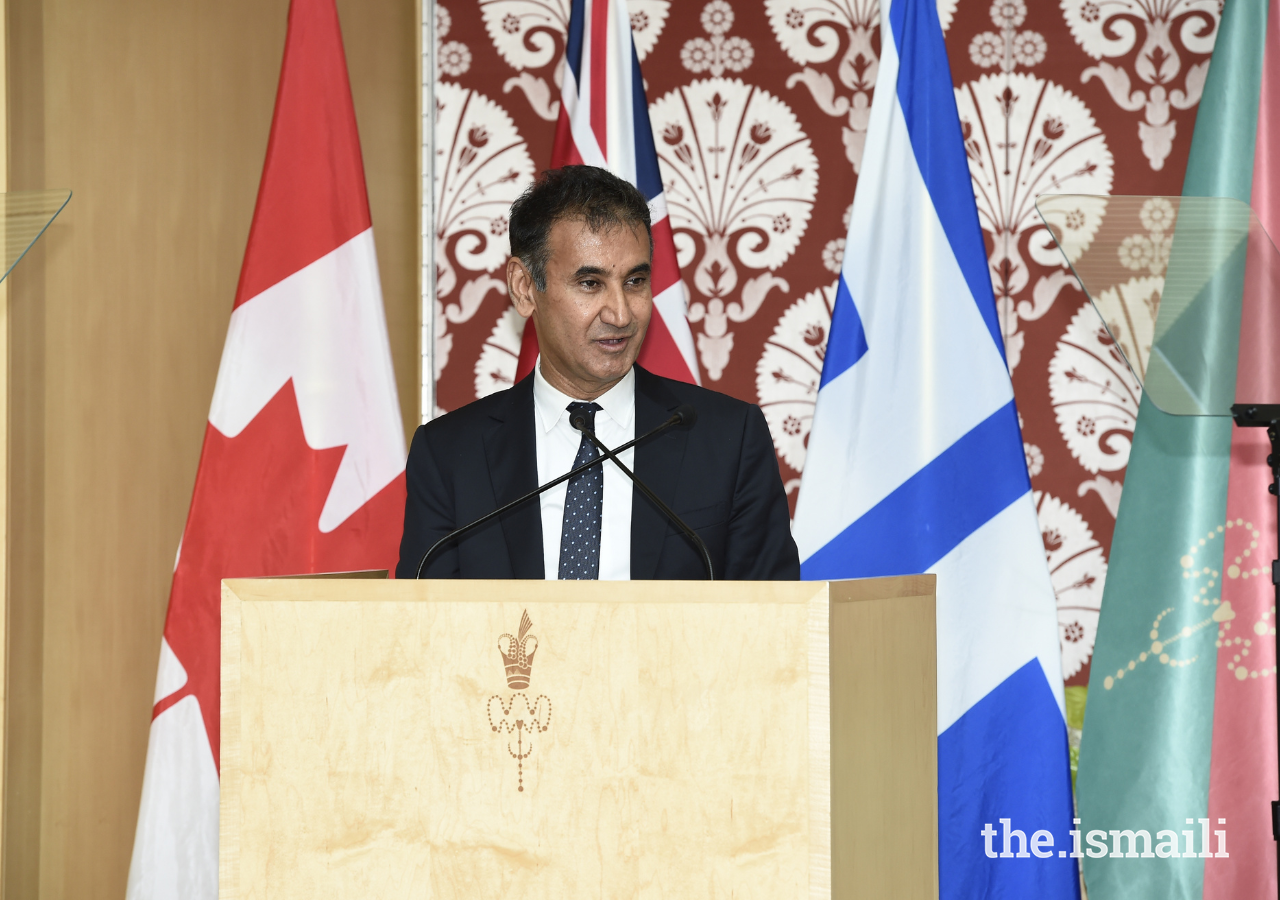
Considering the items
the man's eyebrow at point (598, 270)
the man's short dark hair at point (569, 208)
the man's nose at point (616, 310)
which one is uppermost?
A: the man's short dark hair at point (569, 208)

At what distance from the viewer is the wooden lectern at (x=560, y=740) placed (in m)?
0.95

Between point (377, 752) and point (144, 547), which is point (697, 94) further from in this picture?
point (377, 752)

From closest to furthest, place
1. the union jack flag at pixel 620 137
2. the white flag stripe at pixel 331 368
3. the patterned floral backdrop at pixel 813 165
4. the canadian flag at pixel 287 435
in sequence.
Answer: the canadian flag at pixel 287 435, the white flag stripe at pixel 331 368, the union jack flag at pixel 620 137, the patterned floral backdrop at pixel 813 165

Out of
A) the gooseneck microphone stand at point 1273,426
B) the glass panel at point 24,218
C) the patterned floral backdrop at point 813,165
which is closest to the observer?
the glass panel at point 24,218

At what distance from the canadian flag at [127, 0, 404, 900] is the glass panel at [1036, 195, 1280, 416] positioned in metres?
1.47

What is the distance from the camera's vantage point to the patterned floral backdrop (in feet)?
8.85

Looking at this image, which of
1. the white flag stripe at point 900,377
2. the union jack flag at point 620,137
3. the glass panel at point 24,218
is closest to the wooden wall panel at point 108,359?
the glass panel at point 24,218

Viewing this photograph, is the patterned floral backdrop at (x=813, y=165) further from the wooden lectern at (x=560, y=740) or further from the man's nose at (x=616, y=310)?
the wooden lectern at (x=560, y=740)

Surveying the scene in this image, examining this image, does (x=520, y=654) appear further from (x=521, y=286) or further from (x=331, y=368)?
(x=331, y=368)

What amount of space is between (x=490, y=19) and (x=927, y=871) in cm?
243

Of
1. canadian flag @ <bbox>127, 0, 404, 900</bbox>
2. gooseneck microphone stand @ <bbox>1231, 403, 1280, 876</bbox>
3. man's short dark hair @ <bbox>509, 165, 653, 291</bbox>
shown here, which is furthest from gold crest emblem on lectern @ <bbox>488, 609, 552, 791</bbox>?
canadian flag @ <bbox>127, 0, 404, 900</bbox>

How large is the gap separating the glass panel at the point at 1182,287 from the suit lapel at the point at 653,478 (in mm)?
750

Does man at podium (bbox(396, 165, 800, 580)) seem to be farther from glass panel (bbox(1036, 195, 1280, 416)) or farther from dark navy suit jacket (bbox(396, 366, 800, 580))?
glass panel (bbox(1036, 195, 1280, 416))

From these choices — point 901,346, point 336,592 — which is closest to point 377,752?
point 336,592
